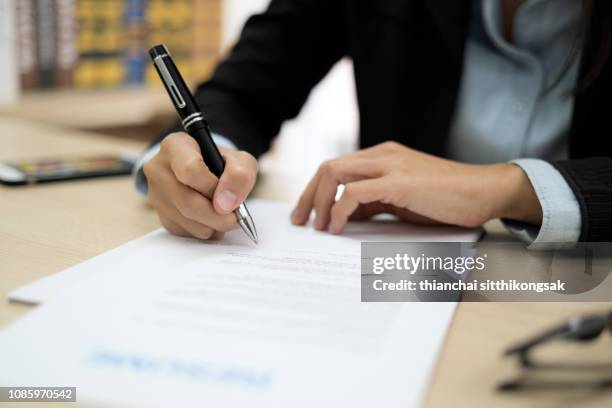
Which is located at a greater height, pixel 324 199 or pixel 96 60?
pixel 324 199

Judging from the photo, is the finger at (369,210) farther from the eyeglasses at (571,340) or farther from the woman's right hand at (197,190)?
the eyeglasses at (571,340)

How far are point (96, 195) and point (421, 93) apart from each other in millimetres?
503

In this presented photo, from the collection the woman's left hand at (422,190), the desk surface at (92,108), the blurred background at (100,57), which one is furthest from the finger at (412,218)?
the desk surface at (92,108)

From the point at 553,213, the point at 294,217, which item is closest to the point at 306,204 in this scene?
the point at 294,217

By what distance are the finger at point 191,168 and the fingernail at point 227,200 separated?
2 cm

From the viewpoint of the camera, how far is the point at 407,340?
1.27ft

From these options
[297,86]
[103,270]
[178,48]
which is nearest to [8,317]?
[103,270]

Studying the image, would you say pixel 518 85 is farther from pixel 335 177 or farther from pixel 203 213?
pixel 203 213

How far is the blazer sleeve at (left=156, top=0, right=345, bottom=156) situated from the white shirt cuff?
1.33ft

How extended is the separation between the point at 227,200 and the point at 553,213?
0.30m

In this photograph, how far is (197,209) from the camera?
55 cm

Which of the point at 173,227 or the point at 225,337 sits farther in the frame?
the point at 173,227

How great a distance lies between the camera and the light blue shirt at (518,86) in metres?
0.84

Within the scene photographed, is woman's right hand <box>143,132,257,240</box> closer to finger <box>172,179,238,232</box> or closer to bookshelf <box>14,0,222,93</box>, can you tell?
finger <box>172,179,238,232</box>
